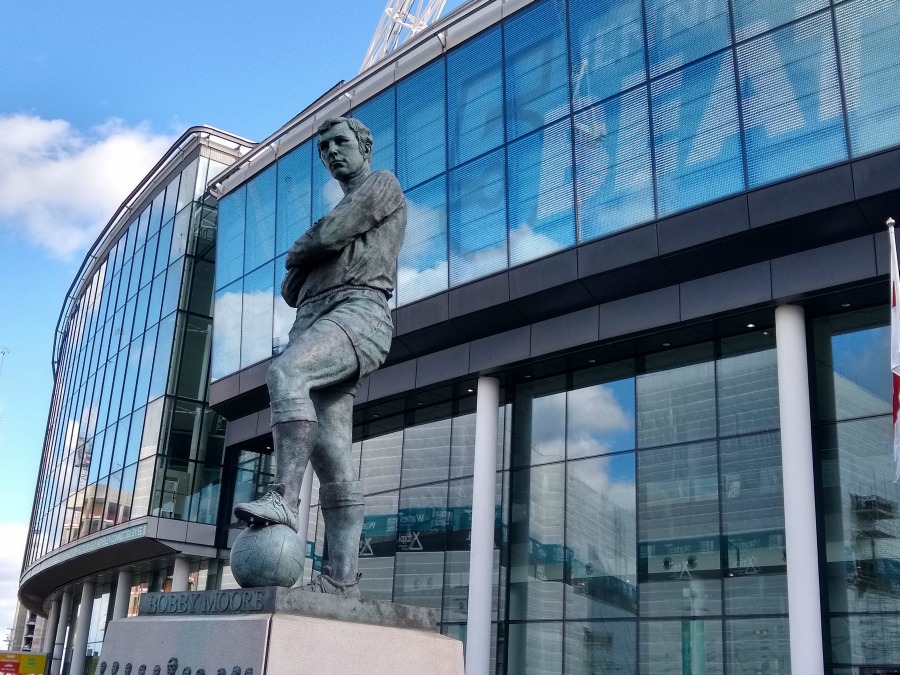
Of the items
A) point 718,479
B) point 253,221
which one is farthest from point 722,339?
point 253,221

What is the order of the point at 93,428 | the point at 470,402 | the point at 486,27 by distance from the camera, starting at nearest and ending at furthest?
1. the point at 486,27
2. the point at 470,402
3. the point at 93,428

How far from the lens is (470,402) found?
22625 millimetres

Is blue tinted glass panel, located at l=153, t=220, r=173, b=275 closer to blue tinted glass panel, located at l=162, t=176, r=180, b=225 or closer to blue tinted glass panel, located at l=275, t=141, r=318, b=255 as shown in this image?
blue tinted glass panel, located at l=162, t=176, r=180, b=225

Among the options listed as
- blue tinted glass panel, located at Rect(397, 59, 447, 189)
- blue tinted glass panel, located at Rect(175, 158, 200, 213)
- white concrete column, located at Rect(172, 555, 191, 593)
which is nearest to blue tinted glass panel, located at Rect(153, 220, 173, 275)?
blue tinted glass panel, located at Rect(175, 158, 200, 213)

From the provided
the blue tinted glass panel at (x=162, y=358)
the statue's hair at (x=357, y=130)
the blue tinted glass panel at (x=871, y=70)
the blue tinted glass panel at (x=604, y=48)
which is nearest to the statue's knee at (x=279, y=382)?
the statue's hair at (x=357, y=130)

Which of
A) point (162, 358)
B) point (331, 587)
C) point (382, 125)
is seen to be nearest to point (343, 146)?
point (331, 587)

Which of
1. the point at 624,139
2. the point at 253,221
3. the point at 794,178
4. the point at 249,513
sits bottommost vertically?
the point at 249,513

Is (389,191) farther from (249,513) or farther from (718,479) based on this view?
(718,479)

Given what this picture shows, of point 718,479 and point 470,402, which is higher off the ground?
point 470,402

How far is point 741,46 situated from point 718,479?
24.5ft

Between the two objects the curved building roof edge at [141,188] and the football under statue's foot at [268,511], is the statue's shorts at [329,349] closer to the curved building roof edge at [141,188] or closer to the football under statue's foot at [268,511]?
the football under statue's foot at [268,511]

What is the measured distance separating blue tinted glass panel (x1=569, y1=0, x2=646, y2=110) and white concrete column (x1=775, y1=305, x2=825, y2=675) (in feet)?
16.7

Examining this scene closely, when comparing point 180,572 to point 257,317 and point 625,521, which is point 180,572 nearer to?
point 257,317

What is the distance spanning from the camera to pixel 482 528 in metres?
20.0
